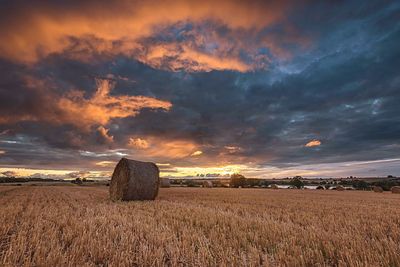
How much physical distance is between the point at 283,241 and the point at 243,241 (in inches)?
27.0

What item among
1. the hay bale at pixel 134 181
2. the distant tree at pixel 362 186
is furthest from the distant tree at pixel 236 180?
the hay bale at pixel 134 181

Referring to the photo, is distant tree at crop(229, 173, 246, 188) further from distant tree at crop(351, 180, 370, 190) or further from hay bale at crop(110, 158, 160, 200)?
hay bale at crop(110, 158, 160, 200)

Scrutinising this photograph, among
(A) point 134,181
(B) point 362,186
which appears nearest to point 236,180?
(B) point 362,186

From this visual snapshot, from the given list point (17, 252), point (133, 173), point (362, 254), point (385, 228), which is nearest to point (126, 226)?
point (17, 252)

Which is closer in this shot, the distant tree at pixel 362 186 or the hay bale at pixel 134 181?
the hay bale at pixel 134 181

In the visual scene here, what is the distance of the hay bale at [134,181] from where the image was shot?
14078 millimetres

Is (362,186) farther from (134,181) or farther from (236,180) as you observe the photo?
(134,181)

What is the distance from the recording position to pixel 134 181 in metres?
14.2

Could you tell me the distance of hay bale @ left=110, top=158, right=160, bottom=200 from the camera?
14.1 meters

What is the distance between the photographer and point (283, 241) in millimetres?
4680

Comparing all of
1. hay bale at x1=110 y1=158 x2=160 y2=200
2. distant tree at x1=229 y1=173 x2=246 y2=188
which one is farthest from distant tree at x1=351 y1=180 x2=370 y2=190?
hay bale at x1=110 y1=158 x2=160 y2=200

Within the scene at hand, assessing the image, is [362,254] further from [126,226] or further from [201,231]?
[126,226]

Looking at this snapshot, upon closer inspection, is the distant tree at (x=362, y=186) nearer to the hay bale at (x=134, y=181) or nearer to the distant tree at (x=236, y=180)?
the distant tree at (x=236, y=180)

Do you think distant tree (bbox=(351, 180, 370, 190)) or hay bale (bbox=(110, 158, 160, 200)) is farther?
distant tree (bbox=(351, 180, 370, 190))
